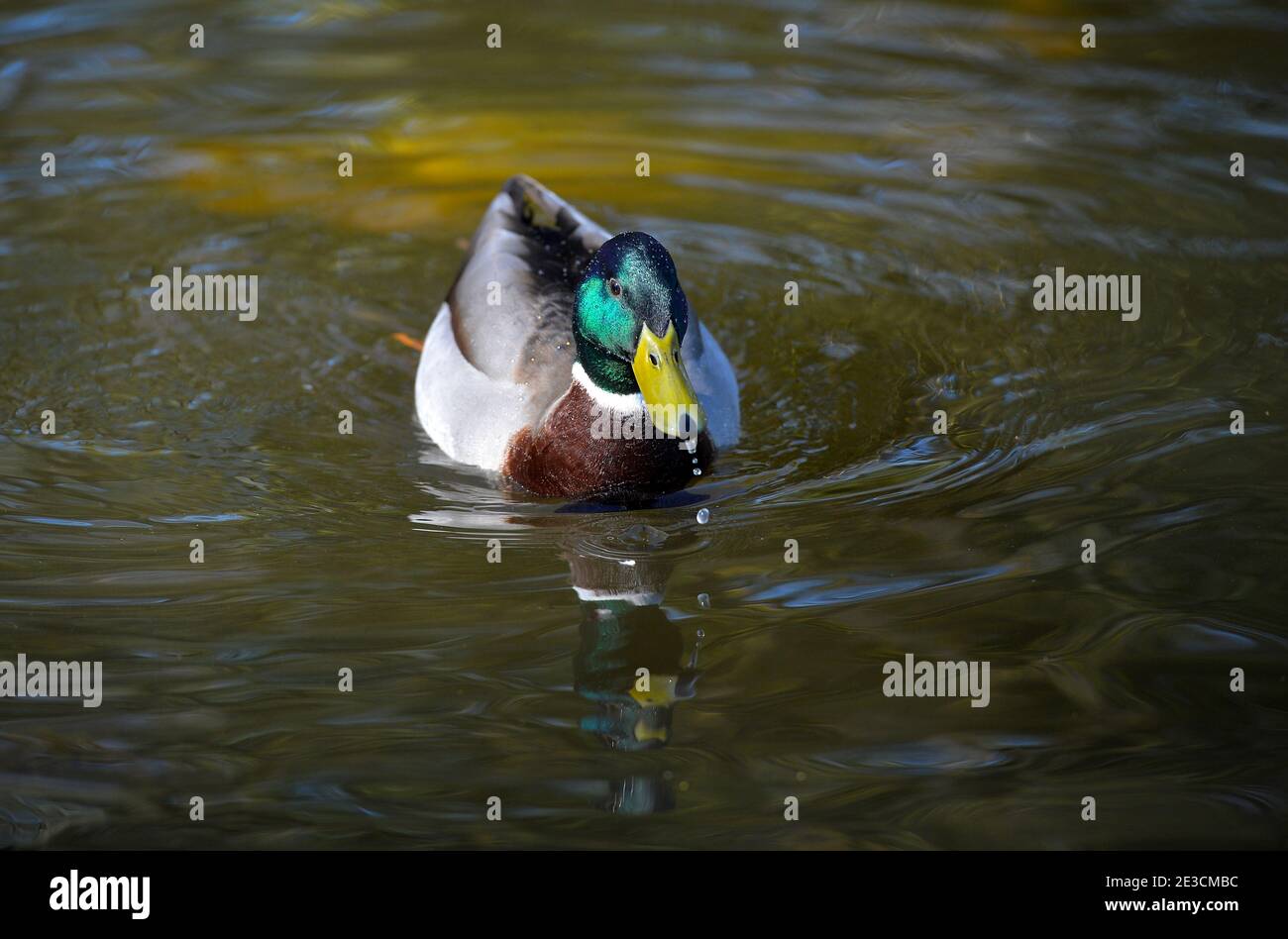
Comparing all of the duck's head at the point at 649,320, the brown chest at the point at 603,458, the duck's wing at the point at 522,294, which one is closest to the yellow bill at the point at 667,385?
the duck's head at the point at 649,320

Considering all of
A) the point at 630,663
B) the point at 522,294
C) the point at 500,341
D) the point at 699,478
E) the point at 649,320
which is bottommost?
the point at 630,663

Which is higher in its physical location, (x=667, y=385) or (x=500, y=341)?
(x=500, y=341)

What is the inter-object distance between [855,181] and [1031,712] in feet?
15.3

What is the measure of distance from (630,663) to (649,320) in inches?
49.6

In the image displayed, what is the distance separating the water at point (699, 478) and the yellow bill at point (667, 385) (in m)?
0.45

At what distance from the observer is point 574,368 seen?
6.20 meters

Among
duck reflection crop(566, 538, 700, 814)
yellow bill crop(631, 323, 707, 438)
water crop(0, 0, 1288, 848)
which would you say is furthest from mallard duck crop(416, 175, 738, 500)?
duck reflection crop(566, 538, 700, 814)

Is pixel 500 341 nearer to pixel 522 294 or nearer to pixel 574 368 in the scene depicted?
pixel 522 294

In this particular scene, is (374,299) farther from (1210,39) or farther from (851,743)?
(1210,39)

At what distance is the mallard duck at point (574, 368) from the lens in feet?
18.3

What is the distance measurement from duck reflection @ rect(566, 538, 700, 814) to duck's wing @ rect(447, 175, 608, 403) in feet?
3.66

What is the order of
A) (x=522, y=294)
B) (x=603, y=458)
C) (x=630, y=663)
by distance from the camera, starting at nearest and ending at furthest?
(x=630, y=663) → (x=603, y=458) → (x=522, y=294)

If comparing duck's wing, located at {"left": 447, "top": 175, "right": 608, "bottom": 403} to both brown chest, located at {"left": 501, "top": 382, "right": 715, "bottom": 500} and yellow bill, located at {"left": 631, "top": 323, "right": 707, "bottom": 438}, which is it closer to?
brown chest, located at {"left": 501, "top": 382, "right": 715, "bottom": 500}

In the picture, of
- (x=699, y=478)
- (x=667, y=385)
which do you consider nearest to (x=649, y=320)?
(x=667, y=385)
